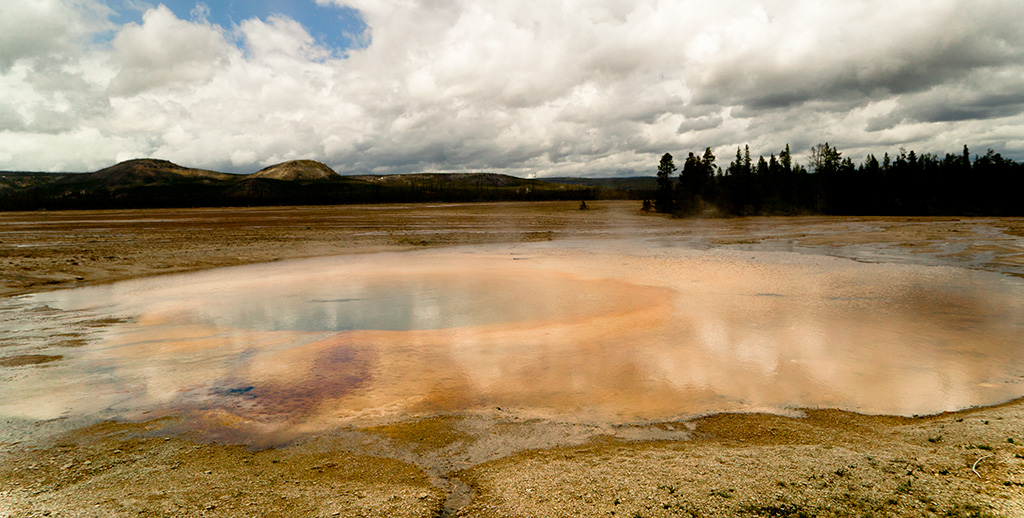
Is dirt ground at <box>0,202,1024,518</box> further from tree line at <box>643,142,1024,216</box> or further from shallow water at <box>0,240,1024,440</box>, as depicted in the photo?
tree line at <box>643,142,1024,216</box>

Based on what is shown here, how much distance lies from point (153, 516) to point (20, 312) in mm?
15024

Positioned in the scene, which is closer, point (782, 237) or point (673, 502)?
point (673, 502)

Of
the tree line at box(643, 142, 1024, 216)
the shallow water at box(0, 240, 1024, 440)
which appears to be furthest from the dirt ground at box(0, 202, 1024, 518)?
the tree line at box(643, 142, 1024, 216)

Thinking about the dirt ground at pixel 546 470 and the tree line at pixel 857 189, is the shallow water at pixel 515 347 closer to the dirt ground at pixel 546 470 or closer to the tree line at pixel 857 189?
the dirt ground at pixel 546 470

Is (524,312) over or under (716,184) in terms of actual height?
under

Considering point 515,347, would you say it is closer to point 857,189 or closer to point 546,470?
point 546,470

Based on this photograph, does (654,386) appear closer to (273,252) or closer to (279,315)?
(279,315)

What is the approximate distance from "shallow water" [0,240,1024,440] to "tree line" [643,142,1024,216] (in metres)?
55.2

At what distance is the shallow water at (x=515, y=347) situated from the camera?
7598 millimetres

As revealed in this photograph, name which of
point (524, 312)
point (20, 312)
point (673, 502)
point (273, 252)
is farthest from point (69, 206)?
point (673, 502)

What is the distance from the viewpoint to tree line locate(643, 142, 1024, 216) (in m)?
72.0

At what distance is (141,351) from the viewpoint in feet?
34.9

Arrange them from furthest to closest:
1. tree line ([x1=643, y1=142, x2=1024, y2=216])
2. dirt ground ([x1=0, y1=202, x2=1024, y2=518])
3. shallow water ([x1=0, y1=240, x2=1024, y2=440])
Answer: tree line ([x1=643, y1=142, x2=1024, y2=216]), shallow water ([x1=0, y1=240, x2=1024, y2=440]), dirt ground ([x1=0, y1=202, x2=1024, y2=518])

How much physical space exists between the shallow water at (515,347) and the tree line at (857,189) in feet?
181
